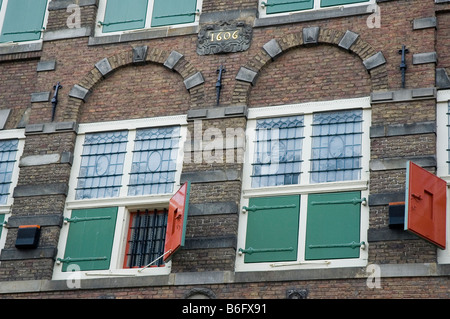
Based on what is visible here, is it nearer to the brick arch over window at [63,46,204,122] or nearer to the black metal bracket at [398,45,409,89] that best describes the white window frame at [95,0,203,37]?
the brick arch over window at [63,46,204,122]

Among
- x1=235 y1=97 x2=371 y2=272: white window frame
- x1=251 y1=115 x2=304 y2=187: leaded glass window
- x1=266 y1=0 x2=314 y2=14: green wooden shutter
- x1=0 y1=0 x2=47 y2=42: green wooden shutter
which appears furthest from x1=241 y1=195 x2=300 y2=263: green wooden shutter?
x1=0 y1=0 x2=47 y2=42: green wooden shutter

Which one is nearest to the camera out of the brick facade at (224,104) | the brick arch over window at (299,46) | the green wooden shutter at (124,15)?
the brick facade at (224,104)

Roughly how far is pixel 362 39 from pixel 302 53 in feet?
3.91

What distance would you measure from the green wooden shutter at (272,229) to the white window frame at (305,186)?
3.5 inches

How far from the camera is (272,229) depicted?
17703mm

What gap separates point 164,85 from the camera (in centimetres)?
1977

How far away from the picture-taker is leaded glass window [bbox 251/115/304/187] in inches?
718

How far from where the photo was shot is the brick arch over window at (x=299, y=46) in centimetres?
1862

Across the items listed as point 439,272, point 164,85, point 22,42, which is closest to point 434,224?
point 439,272

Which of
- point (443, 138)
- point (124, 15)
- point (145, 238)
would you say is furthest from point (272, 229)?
point (124, 15)

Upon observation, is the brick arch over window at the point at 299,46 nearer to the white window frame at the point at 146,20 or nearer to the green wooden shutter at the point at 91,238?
the white window frame at the point at 146,20

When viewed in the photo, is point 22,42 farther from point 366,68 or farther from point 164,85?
point 366,68

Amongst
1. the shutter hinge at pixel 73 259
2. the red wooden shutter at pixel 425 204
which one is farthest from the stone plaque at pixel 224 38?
the red wooden shutter at pixel 425 204

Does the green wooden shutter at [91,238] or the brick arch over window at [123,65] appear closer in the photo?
the green wooden shutter at [91,238]
